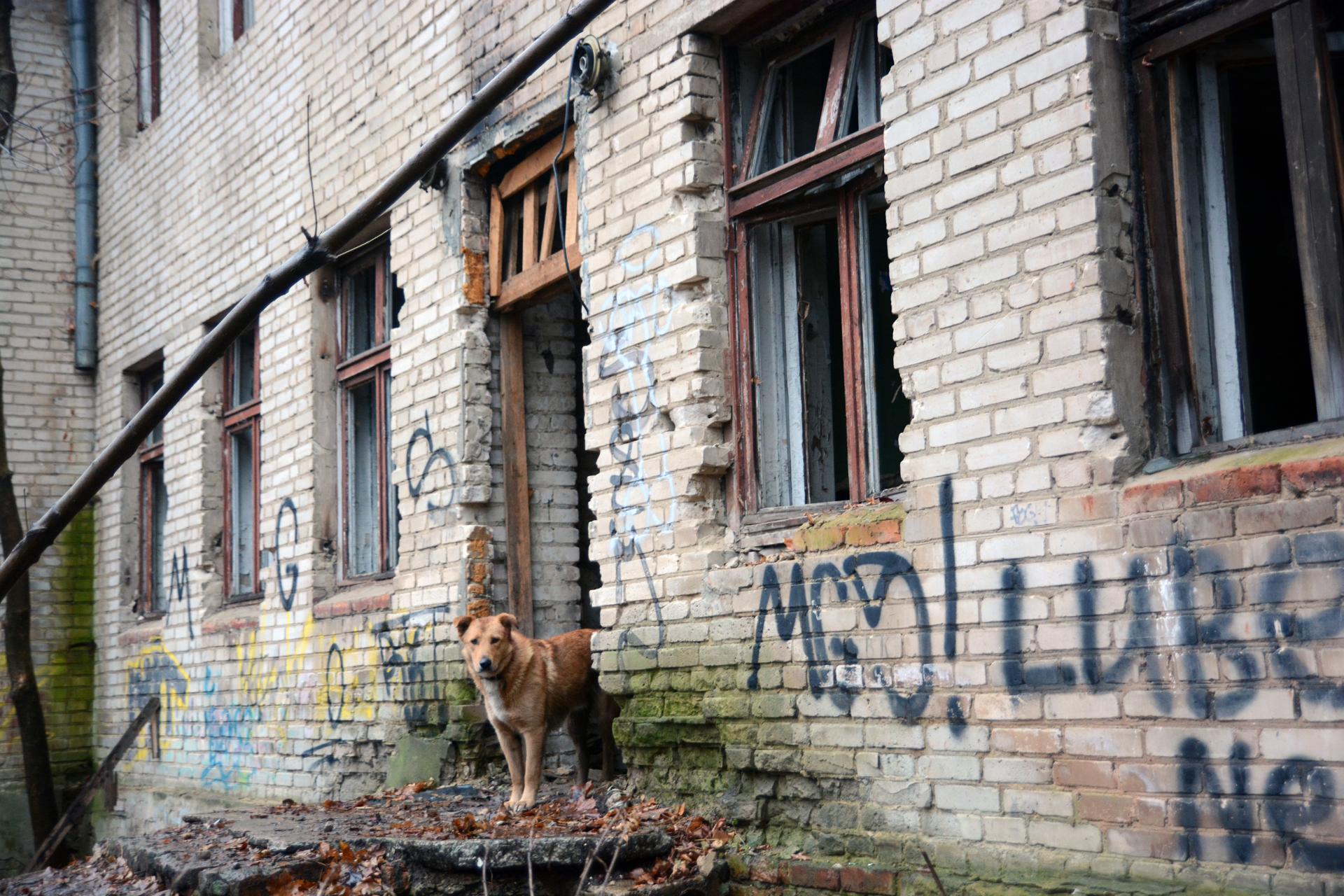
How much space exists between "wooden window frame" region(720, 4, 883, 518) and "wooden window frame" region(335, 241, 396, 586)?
322 centimetres

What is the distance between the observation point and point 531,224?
7758 millimetres

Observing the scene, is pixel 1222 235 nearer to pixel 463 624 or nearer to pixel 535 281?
pixel 463 624

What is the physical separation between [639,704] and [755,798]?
2.76 ft

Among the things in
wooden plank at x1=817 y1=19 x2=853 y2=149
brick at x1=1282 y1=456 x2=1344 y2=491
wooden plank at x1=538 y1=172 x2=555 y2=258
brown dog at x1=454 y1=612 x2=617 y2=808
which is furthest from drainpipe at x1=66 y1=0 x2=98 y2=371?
brick at x1=1282 y1=456 x2=1344 y2=491

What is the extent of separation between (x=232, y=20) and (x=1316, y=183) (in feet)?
31.6

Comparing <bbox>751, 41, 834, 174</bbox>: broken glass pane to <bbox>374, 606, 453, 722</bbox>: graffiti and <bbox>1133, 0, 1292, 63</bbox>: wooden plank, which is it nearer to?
<bbox>1133, 0, 1292, 63</bbox>: wooden plank

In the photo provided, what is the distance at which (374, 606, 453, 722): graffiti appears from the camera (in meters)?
7.87

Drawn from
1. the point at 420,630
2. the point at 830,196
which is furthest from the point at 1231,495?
the point at 420,630

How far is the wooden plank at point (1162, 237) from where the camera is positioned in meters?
4.41

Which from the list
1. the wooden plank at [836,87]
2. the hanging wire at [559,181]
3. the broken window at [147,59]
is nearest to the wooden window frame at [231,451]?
the broken window at [147,59]

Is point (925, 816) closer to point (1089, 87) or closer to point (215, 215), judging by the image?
point (1089, 87)

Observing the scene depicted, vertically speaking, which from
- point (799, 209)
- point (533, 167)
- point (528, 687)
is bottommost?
point (528, 687)

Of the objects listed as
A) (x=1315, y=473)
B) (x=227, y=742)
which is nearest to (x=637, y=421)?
(x=1315, y=473)

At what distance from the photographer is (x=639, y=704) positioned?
628 centimetres
